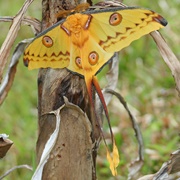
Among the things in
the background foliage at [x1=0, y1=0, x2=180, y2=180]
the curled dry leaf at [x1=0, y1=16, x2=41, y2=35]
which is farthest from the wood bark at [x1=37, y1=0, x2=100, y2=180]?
the background foliage at [x1=0, y1=0, x2=180, y2=180]

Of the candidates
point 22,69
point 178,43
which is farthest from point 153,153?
point 22,69

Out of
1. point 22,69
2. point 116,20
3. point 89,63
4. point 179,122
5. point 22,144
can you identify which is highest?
point 116,20

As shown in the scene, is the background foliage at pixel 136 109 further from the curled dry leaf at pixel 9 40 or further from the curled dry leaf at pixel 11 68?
the curled dry leaf at pixel 9 40

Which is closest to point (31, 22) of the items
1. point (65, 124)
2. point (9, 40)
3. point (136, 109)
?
point (9, 40)

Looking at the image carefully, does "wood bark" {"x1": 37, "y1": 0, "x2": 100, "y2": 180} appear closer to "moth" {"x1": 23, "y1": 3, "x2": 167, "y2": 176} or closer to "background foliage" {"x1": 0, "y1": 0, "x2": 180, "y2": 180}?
"moth" {"x1": 23, "y1": 3, "x2": 167, "y2": 176}

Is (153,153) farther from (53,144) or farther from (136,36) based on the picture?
(136,36)

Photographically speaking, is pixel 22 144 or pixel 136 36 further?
pixel 22 144

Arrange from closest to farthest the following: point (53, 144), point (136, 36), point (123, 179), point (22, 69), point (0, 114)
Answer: point (136, 36)
point (53, 144)
point (123, 179)
point (0, 114)
point (22, 69)
